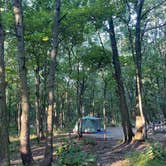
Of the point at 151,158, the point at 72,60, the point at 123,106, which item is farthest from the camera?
the point at 72,60

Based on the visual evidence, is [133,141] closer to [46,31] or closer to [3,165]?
[46,31]

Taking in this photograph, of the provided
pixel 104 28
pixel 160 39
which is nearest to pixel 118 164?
pixel 104 28

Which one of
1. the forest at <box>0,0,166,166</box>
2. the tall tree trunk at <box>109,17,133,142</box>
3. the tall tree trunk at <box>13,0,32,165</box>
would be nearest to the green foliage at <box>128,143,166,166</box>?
the forest at <box>0,0,166,166</box>

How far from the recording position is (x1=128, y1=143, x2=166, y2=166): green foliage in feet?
37.0

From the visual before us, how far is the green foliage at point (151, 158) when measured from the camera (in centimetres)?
1128

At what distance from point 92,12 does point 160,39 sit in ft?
79.4

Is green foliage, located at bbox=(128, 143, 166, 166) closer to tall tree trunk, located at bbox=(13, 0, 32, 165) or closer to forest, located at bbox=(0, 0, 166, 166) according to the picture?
forest, located at bbox=(0, 0, 166, 166)

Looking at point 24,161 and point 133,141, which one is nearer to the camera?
point 24,161

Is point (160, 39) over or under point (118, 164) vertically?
over

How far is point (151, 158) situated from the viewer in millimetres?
11758

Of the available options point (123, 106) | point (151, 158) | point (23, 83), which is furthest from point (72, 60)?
point (151, 158)

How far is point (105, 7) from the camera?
58.5 feet

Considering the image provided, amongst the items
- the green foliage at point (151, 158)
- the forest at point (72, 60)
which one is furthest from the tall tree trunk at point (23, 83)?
the green foliage at point (151, 158)

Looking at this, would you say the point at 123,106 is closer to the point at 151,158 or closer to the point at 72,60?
the point at 151,158
